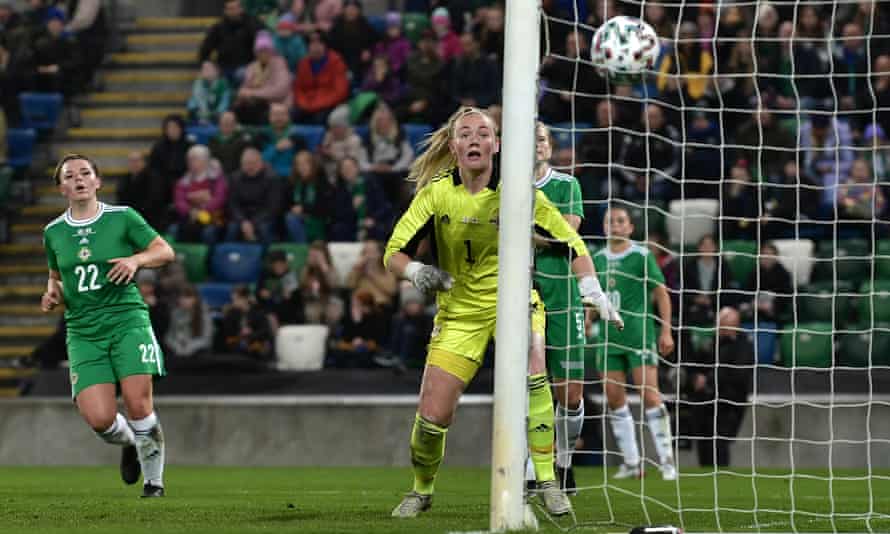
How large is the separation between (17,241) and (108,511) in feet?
39.5

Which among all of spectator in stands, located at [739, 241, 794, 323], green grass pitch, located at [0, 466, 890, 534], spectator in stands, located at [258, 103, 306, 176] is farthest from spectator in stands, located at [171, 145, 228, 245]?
spectator in stands, located at [739, 241, 794, 323]

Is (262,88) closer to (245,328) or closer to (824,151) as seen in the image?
(245,328)

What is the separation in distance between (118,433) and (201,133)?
10149 mm

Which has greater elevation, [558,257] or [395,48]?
[395,48]

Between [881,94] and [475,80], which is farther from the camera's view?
[475,80]

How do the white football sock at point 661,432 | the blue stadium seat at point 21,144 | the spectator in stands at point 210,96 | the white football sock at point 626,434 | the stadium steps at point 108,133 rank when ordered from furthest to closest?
the blue stadium seat at point 21,144
the spectator in stands at point 210,96
the stadium steps at point 108,133
the white football sock at point 661,432
the white football sock at point 626,434

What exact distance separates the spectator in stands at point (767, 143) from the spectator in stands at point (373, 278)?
12.1 feet

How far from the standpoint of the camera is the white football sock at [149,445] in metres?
10.1

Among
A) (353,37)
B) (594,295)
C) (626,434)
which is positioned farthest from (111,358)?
(353,37)

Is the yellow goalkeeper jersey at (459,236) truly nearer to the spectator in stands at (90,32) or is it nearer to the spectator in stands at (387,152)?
the spectator in stands at (387,152)

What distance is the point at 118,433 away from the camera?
10.4m

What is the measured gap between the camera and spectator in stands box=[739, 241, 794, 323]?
52.7 ft

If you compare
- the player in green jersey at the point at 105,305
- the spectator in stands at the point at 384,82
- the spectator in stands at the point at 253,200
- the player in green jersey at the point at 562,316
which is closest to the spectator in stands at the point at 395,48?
the spectator in stands at the point at 384,82

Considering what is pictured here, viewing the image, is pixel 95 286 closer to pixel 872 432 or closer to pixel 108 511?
pixel 108 511
